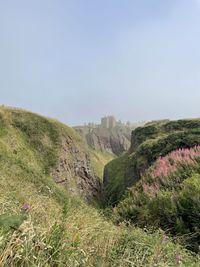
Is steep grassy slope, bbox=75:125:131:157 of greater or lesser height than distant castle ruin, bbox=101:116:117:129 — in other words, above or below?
below

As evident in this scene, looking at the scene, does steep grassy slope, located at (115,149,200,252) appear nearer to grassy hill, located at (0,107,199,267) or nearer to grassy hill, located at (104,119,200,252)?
grassy hill, located at (104,119,200,252)

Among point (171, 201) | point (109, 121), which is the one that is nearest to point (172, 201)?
point (171, 201)

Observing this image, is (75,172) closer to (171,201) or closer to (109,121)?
(171,201)

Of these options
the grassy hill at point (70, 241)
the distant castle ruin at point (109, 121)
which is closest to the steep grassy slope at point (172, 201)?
the grassy hill at point (70, 241)

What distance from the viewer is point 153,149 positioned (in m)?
24.1

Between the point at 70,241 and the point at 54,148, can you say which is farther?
the point at 54,148

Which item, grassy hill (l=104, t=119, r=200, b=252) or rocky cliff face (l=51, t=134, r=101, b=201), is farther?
rocky cliff face (l=51, t=134, r=101, b=201)

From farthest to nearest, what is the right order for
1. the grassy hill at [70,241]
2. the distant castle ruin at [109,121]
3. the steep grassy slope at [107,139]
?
the distant castle ruin at [109,121]
the steep grassy slope at [107,139]
the grassy hill at [70,241]

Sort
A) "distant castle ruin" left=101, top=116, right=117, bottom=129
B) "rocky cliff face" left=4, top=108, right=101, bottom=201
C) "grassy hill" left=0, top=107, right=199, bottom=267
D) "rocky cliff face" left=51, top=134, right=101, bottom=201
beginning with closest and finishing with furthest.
→ "grassy hill" left=0, top=107, right=199, bottom=267 → "rocky cliff face" left=4, top=108, right=101, bottom=201 → "rocky cliff face" left=51, top=134, right=101, bottom=201 → "distant castle ruin" left=101, top=116, right=117, bottom=129

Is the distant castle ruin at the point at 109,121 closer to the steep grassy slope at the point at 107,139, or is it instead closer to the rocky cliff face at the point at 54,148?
the steep grassy slope at the point at 107,139

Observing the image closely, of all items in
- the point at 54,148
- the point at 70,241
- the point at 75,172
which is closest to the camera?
the point at 70,241

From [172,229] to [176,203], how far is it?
0.69 meters

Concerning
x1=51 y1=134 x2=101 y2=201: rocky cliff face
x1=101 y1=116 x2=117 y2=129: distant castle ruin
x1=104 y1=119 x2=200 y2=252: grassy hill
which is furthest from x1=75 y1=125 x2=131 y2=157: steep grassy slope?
x1=104 y1=119 x2=200 y2=252: grassy hill

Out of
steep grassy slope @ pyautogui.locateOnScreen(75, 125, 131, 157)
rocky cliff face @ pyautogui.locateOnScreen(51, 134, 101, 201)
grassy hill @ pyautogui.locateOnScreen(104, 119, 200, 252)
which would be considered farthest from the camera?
steep grassy slope @ pyautogui.locateOnScreen(75, 125, 131, 157)
